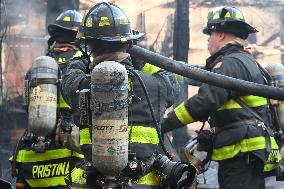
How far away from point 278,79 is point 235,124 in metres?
0.74

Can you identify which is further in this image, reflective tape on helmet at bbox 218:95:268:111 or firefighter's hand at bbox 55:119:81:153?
firefighter's hand at bbox 55:119:81:153

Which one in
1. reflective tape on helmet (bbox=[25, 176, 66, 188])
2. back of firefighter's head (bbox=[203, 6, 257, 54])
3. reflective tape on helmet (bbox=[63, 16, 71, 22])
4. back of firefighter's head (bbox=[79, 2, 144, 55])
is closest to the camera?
back of firefighter's head (bbox=[79, 2, 144, 55])

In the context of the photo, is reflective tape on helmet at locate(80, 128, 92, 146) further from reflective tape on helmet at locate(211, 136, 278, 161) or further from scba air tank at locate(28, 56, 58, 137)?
reflective tape on helmet at locate(211, 136, 278, 161)

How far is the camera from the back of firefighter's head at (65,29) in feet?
19.9

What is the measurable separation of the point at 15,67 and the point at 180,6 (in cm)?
373

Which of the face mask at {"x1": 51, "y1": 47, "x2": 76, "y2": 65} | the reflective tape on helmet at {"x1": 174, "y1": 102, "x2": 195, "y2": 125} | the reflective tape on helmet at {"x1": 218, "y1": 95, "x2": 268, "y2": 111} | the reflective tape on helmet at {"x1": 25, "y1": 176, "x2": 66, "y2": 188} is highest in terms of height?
the face mask at {"x1": 51, "y1": 47, "x2": 76, "y2": 65}

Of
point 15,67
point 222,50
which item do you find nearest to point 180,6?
point 15,67

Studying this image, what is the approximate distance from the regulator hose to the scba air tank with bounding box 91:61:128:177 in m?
1.04

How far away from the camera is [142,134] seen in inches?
151

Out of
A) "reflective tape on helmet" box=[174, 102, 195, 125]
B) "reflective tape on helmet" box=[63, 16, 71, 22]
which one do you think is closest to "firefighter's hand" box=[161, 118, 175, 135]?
"reflective tape on helmet" box=[174, 102, 195, 125]

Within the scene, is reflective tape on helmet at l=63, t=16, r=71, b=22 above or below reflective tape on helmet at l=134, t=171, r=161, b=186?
above

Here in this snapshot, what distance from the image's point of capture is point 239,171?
4992mm

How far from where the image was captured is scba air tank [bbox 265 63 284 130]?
17.4ft

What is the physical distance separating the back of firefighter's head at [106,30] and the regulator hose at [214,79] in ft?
1.86
